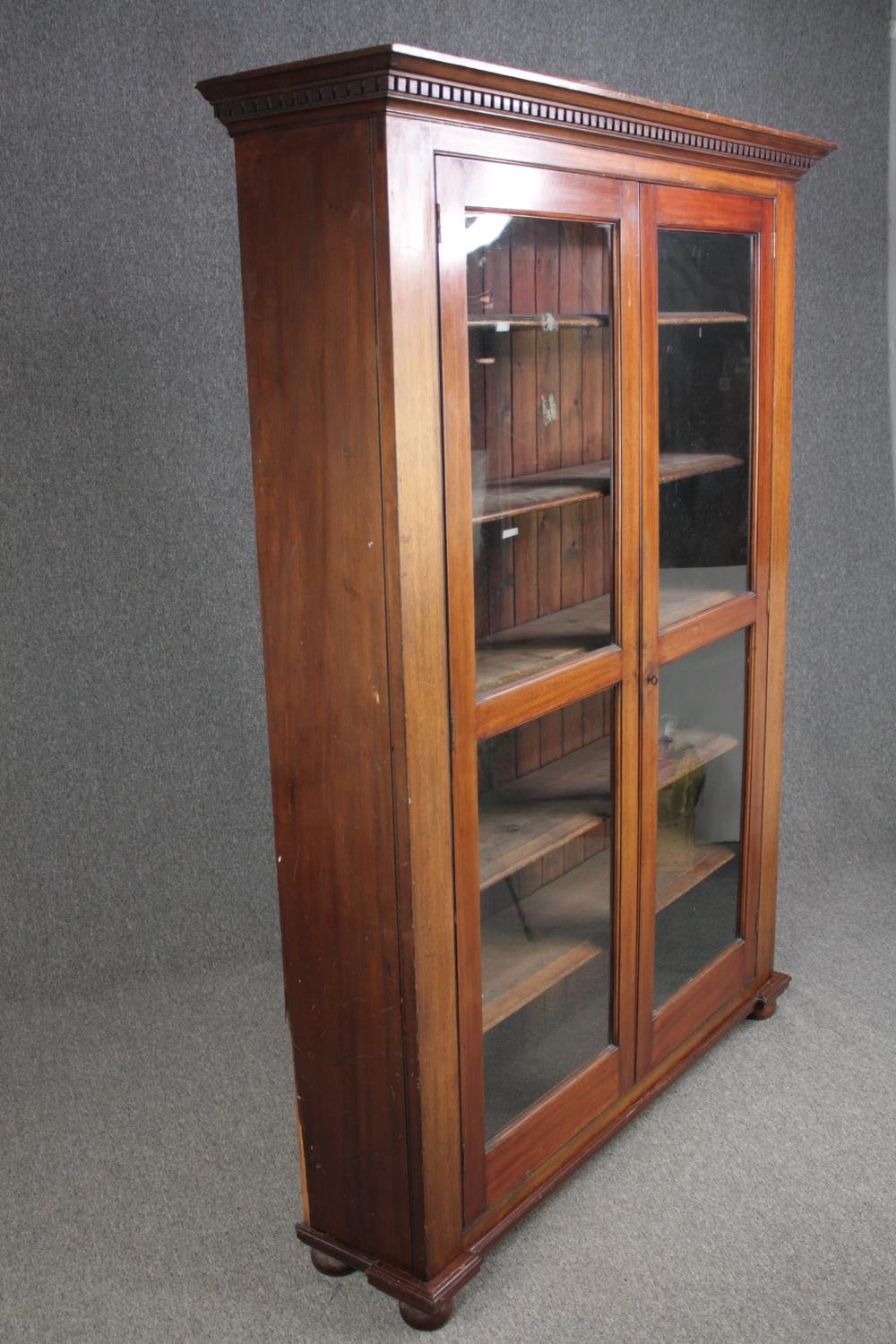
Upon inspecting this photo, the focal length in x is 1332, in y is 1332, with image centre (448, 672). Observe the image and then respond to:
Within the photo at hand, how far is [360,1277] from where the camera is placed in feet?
6.32

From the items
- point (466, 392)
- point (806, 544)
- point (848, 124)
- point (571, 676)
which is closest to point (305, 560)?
point (466, 392)

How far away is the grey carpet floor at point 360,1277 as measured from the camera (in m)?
1.83

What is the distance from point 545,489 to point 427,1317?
114 cm

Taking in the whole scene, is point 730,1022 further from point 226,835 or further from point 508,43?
point 508,43

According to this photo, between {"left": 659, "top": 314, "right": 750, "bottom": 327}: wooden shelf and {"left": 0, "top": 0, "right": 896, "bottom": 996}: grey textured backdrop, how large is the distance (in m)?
0.89

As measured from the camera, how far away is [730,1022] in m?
2.47

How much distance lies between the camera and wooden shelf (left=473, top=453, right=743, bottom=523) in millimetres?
1726

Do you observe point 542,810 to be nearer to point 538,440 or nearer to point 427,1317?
point 538,440

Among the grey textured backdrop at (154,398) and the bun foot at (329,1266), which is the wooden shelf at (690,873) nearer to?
the bun foot at (329,1266)

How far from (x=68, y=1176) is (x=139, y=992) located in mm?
594

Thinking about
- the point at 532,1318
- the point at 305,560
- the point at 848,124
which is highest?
the point at 848,124

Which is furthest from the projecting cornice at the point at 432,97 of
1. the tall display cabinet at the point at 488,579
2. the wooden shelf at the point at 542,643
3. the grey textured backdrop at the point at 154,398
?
the grey textured backdrop at the point at 154,398

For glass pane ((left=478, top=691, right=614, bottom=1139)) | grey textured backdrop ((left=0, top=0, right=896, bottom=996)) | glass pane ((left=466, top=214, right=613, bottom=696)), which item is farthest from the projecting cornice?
grey textured backdrop ((left=0, top=0, right=896, bottom=996))

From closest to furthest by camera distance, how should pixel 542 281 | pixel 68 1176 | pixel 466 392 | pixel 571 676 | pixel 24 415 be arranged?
pixel 466 392 < pixel 542 281 < pixel 571 676 < pixel 68 1176 < pixel 24 415
